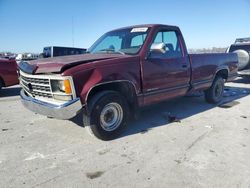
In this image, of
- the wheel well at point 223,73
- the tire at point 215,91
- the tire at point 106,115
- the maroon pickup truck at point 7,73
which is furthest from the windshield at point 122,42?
the maroon pickup truck at point 7,73

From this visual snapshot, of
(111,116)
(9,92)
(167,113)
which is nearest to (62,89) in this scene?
(111,116)

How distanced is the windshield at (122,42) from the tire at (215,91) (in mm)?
3036

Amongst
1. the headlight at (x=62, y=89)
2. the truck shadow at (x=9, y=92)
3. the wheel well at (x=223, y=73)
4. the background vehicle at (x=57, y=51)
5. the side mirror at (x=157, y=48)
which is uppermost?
the background vehicle at (x=57, y=51)

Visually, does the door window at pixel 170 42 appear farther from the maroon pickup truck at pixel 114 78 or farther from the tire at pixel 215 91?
the tire at pixel 215 91

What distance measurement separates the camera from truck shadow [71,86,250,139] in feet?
15.6

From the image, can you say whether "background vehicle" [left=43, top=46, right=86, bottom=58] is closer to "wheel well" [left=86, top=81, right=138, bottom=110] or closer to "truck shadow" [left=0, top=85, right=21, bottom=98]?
"truck shadow" [left=0, top=85, right=21, bottom=98]

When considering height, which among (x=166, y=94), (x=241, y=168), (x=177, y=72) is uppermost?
(x=177, y=72)

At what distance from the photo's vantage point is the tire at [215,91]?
6.70 meters

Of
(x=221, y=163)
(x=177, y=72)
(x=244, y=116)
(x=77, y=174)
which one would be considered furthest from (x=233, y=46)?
(x=77, y=174)

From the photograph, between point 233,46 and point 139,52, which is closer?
point 139,52

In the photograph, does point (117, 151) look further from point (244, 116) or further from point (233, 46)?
point (233, 46)

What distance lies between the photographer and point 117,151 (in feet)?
12.0

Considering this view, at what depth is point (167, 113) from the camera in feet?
18.8

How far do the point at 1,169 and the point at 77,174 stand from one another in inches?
41.4
